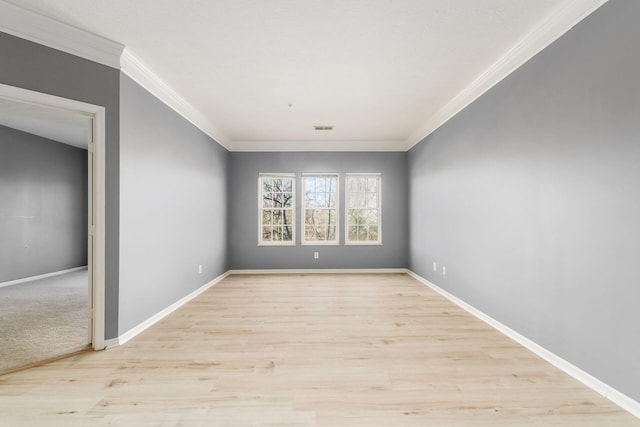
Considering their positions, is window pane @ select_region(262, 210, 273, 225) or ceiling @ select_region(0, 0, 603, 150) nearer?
ceiling @ select_region(0, 0, 603, 150)

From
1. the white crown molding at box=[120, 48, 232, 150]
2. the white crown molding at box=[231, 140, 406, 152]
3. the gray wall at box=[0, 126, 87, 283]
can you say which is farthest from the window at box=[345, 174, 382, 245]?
the gray wall at box=[0, 126, 87, 283]

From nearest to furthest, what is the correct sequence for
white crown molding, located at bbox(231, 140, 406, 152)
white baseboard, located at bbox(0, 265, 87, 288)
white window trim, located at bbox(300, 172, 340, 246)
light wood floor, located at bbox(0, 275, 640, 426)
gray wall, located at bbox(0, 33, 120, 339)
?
light wood floor, located at bbox(0, 275, 640, 426) → gray wall, located at bbox(0, 33, 120, 339) → white baseboard, located at bbox(0, 265, 87, 288) → white crown molding, located at bbox(231, 140, 406, 152) → white window trim, located at bbox(300, 172, 340, 246)

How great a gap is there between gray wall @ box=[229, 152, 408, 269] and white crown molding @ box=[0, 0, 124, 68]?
346 centimetres

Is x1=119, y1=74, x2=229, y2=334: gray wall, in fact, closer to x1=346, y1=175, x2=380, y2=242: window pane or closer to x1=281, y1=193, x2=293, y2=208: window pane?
x1=281, y1=193, x2=293, y2=208: window pane

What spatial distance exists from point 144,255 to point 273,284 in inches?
95.0

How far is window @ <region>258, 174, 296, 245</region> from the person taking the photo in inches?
240

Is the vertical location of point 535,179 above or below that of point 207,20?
below

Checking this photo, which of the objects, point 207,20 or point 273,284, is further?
point 273,284

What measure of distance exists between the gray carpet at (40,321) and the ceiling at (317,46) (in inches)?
109

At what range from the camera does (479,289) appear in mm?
3359

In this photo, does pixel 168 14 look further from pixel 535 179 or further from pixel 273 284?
pixel 273 284

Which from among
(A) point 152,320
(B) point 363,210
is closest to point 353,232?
(B) point 363,210

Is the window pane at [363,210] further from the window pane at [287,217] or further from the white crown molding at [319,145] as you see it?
the window pane at [287,217]

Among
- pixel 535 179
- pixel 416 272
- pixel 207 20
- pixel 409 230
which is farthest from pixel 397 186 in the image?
pixel 207 20
